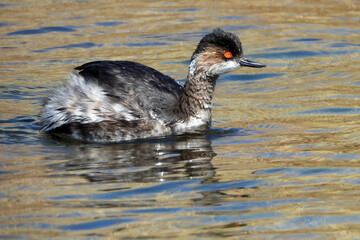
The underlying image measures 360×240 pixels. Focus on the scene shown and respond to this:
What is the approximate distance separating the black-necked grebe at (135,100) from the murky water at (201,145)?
220 millimetres

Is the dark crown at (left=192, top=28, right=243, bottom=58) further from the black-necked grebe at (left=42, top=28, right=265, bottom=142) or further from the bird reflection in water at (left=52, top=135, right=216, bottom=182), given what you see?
the bird reflection in water at (left=52, top=135, right=216, bottom=182)

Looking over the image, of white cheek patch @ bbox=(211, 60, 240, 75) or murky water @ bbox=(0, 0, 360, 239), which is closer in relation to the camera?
murky water @ bbox=(0, 0, 360, 239)

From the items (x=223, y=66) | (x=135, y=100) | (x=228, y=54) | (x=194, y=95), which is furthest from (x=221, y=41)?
(x=135, y=100)

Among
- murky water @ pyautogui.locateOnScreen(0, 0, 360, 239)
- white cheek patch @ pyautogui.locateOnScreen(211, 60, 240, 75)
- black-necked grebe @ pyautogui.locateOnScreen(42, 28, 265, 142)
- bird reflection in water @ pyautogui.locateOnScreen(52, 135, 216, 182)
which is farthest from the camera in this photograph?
white cheek patch @ pyautogui.locateOnScreen(211, 60, 240, 75)

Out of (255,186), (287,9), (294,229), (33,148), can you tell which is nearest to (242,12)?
(287,9)

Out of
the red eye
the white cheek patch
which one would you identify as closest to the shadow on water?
the white cheek patch

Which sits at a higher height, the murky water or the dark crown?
the dark crown

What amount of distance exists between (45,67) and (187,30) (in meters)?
3.22

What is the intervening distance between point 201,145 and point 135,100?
36.2 inches

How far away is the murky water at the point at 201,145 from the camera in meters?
5.39

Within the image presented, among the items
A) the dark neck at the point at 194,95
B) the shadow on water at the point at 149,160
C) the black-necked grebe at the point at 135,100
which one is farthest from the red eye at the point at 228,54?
the shadow on water at the point at 149,160

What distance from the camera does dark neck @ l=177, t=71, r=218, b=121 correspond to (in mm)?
8141

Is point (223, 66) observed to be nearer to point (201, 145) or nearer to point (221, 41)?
point (221, 41)

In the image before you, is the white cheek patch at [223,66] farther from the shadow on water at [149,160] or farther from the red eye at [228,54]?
the shadow on water at [149,160]
